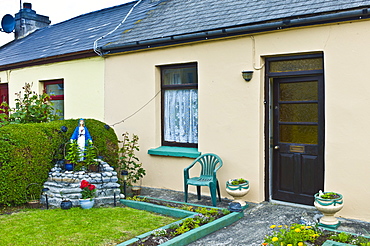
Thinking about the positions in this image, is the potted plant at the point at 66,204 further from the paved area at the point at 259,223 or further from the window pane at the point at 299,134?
the window pane at the point at 299,134

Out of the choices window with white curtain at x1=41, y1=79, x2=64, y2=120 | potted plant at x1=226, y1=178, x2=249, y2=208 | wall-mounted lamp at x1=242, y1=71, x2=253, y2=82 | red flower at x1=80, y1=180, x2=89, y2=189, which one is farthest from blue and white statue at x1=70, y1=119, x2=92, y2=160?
window with white curtain at x1=41, y1=79, x2=64, y2=120

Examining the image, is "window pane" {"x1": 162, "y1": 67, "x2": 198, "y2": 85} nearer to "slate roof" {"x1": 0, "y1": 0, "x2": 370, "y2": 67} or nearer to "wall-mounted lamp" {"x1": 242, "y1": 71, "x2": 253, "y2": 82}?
"slate roof" {"x1": 0, "y1": 0, "x2": 370, "y2": 67}

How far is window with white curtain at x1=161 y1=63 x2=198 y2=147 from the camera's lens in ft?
27.6

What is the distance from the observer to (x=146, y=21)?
33.0 feet

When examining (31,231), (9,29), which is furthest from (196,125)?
(9,29)

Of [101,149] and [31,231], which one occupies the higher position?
[101,149]

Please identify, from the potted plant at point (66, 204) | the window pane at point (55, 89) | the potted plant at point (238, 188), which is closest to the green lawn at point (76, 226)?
the potted plant at point (66, 204)

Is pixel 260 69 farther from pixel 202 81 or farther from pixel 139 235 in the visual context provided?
pixel 139 235

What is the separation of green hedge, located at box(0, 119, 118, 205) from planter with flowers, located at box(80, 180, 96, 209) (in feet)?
3.48

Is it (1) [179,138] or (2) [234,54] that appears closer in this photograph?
(2) [234,54]

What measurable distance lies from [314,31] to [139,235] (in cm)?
436

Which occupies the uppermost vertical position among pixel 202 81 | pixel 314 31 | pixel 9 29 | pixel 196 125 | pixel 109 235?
pixel 9 29

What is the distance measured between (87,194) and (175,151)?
2.11 meters

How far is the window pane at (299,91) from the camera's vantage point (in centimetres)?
676
